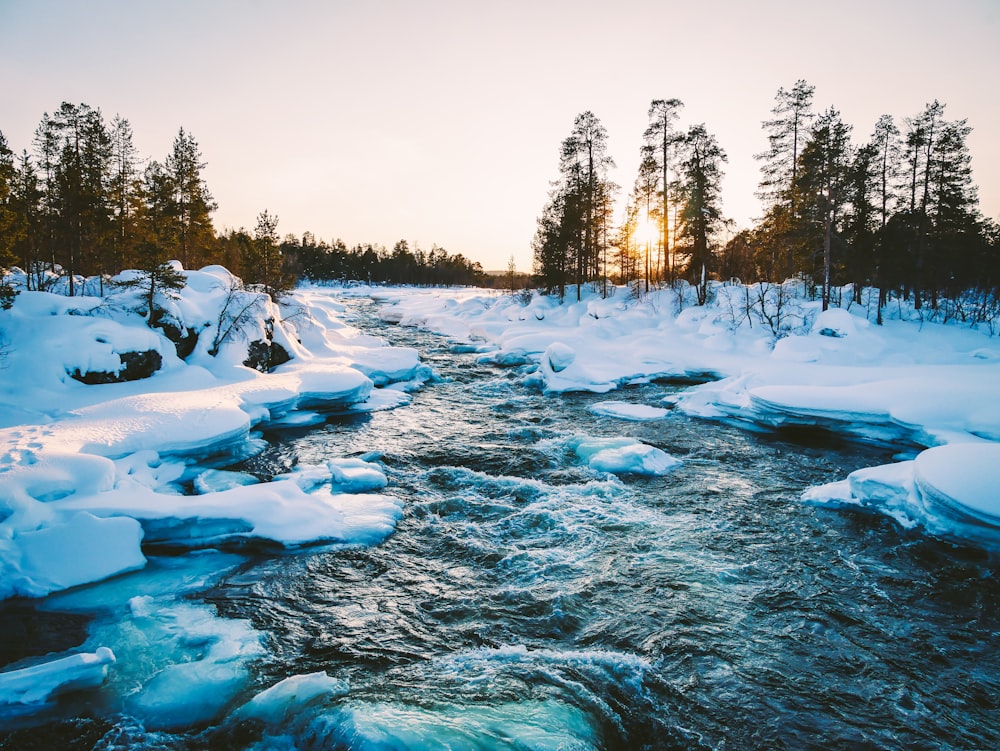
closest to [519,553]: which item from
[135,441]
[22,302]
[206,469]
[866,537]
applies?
[866,537]

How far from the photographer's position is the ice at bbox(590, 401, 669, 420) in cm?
1355

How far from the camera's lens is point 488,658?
15.0 ft

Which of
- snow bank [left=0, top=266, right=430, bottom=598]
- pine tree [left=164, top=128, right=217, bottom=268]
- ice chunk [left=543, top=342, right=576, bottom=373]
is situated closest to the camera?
snow bank [left=0, top=266, right=430, bottom=598]

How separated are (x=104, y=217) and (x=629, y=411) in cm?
2373

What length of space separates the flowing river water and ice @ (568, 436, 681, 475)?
39cm

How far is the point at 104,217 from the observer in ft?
69.1

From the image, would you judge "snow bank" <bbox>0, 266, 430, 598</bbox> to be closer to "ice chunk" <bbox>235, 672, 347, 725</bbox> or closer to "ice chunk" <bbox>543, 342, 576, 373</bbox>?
"ice chunk" <bbox>235, 672, 347, 725</bbox>

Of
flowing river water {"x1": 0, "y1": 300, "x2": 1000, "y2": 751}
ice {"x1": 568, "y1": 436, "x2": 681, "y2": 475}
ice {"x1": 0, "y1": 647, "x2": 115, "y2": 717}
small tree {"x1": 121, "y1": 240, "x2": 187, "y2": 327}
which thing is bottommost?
flowing river water {"x1": 0, "y1": 300, "x2": 1000, "y2": 751}

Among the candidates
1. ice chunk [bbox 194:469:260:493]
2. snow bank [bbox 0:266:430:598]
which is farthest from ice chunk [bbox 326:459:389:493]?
ice chunk [bbox 194:469:260:493]

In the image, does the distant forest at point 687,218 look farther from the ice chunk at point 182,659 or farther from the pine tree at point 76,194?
the ice chunk at point 182,659

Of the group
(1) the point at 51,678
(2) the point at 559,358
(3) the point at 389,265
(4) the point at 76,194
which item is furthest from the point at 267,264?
(3) the point at 389,265

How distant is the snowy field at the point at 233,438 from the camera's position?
487 cm

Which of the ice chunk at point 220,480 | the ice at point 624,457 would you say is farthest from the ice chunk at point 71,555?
the ice at point 624,457

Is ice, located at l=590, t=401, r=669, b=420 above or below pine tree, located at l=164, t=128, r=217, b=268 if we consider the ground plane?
below
